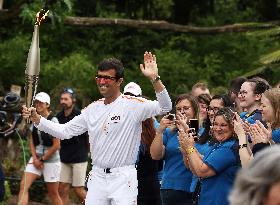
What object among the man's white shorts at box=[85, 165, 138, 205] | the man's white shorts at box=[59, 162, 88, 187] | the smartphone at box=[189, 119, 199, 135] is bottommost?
the man's white shorts at box=[59, 162, 88, 187]

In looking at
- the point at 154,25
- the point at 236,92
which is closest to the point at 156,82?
the point at 236,92

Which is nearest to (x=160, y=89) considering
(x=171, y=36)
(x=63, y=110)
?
(x=63, y=110)

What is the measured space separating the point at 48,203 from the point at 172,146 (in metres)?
6.08

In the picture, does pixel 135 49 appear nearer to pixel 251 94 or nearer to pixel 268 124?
pixel 251 94

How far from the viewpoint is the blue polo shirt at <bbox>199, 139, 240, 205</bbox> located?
6.30 meters

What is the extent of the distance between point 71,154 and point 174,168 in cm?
392

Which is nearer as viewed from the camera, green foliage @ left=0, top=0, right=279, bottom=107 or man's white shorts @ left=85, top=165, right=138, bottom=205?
man's white shorts @ left=85, top=165, right=138, bottom=205

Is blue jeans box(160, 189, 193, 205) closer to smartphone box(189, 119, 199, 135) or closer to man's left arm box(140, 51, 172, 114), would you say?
smartphone box(189, 119, 199, 135)

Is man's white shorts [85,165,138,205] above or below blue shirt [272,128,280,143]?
below

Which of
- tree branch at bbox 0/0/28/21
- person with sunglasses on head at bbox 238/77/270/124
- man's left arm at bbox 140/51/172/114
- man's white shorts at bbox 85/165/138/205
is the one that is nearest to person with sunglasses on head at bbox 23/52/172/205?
man's white shorts at bbox 85/165/138/205

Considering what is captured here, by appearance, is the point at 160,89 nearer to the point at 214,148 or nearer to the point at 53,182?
the point at 214,148

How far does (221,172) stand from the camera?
6.35 metres

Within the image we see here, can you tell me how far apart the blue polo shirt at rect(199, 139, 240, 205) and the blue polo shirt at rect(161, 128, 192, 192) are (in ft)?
3.60

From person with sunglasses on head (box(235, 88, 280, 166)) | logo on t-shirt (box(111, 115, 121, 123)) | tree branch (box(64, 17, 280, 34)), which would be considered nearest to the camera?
person with sunglasses on head (box(235, 88, 280, 166))
